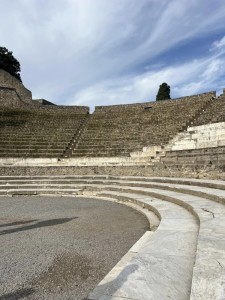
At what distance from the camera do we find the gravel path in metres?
3.27

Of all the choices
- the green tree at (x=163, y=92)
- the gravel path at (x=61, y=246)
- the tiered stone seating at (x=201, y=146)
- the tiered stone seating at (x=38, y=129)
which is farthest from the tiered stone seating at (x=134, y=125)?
the green tree at (x=163, y=92)

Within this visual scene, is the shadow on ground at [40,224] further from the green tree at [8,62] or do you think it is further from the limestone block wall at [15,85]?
the green tree at [8,62]

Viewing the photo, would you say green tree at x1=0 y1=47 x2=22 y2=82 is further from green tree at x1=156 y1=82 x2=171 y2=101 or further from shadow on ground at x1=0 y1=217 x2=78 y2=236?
shadow on ground at x1=0 y1=217 x2=78 y2=236

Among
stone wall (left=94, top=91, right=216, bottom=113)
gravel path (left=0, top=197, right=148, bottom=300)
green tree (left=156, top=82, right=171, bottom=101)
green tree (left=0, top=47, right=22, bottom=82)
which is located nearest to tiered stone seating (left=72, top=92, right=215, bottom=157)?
stone wall (left=94, top=91, right=216, bottom=113)

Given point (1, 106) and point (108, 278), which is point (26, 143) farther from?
point (108, 278)

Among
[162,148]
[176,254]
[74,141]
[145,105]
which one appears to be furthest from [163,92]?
[176,254]

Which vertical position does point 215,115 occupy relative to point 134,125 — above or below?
below

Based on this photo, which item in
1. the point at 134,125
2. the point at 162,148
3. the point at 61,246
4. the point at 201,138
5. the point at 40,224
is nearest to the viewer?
the point at 61,246

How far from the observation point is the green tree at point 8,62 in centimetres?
3835

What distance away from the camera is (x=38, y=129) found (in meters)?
20.0

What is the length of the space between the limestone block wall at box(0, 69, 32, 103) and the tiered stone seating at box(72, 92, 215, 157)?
7.02 metres

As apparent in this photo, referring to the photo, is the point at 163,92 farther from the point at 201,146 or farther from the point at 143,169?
the point at 143,169

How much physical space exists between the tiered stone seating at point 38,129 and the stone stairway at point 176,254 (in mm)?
10046

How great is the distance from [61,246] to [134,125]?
50.6ft
